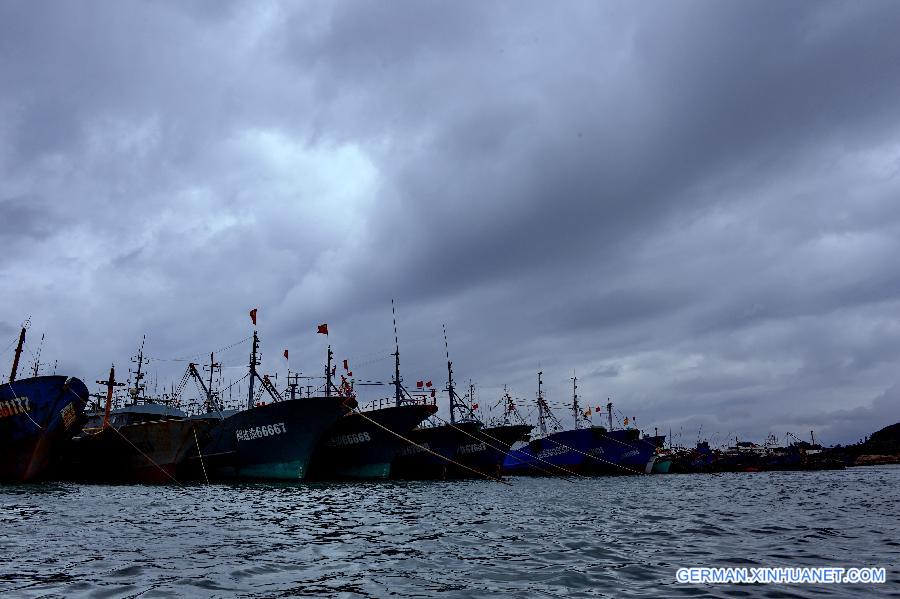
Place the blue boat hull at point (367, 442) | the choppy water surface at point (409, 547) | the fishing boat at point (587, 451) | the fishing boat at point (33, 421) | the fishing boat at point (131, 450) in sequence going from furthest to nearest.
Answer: the fishing boat at point (587, 451), the blue boat hull at point (367, 442), the fishing boat at point (131, 450), the fishing boat at point (33, 421), the choppy water surface at point (409, 547)

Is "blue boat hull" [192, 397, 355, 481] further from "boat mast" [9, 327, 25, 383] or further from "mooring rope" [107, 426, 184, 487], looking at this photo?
"boat mast" [9, 327, 25, 383]

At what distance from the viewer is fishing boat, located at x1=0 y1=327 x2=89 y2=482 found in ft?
70.5

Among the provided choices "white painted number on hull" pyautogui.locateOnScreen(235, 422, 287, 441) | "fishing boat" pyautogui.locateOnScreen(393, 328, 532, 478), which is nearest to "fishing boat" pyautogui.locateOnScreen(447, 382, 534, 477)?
"fishing boat" pyautogui.locateOnScreen(393, 328, 532, 478)

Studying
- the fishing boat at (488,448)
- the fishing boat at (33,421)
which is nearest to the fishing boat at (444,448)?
the fishing boat at (488,448)

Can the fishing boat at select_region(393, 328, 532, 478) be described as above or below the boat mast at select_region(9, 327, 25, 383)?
below

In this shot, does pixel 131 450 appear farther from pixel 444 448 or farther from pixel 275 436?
pixel 444 448

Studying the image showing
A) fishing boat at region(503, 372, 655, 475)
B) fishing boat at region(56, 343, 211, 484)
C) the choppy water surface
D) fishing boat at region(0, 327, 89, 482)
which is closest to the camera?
the choppy water surface

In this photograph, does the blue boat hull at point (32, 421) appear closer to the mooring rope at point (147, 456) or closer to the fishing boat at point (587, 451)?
the mooring rope at point (147, 456)

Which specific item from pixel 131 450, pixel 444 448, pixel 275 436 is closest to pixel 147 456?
pixel 131 450

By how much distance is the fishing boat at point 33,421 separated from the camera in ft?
70.5

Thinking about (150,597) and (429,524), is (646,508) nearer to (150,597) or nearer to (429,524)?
(429,524)

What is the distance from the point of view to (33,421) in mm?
21750

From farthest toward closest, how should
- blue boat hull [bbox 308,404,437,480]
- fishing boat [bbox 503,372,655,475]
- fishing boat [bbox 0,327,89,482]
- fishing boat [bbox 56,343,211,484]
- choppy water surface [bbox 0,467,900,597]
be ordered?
fishing boat [bbox 503,372,655,475] < blue boat hull [bbox 308,404,437,480] < fishing boat [bbox 56,343,211,484] < fishing boat [bbox 0,327,89,482] < choppy water surface [bbox 0,467,900,597]

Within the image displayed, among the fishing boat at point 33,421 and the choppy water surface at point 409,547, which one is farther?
the fishing boat at point 33,421
